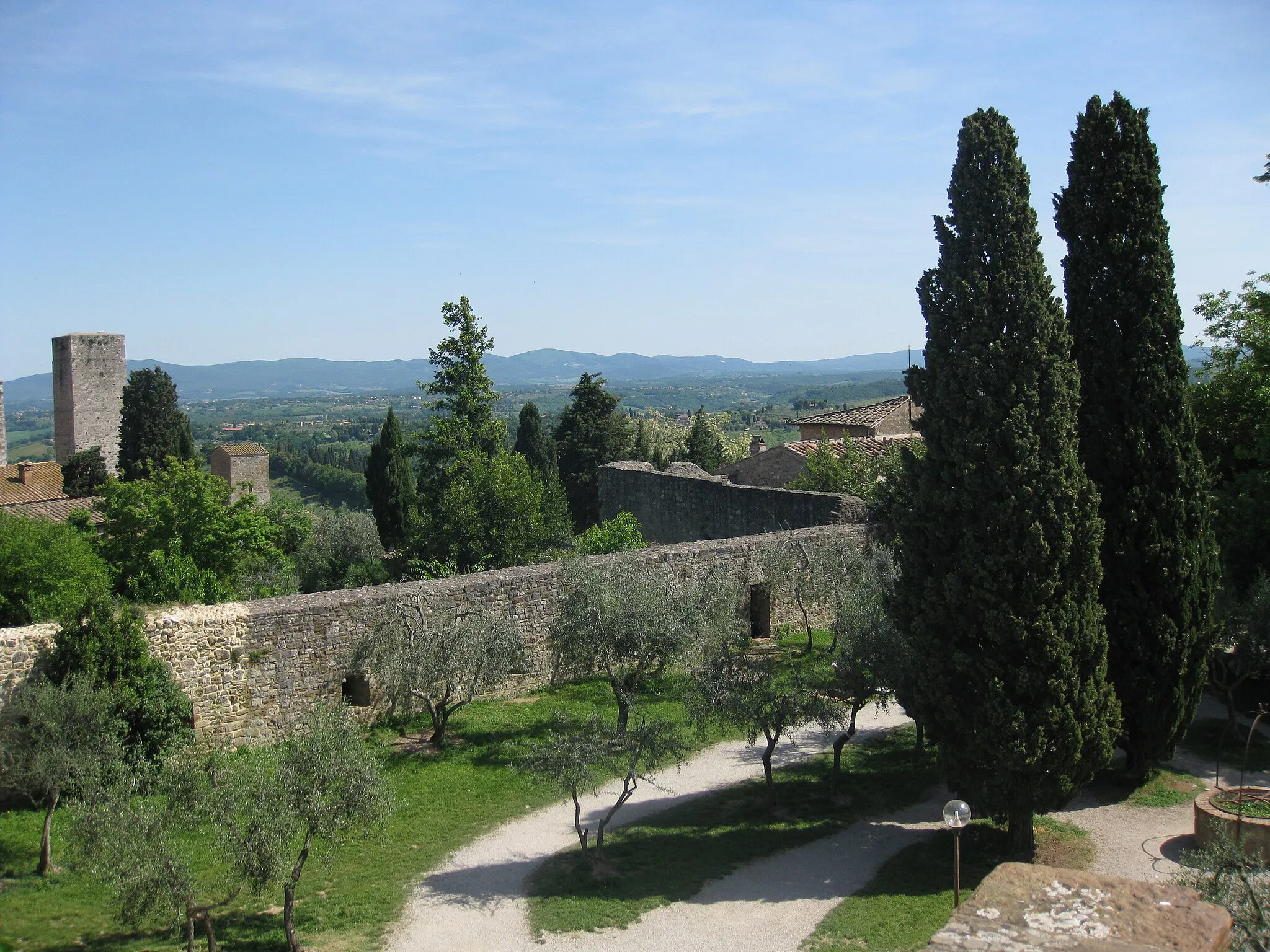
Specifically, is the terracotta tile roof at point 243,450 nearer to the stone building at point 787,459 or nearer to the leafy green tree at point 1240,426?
→ the stone building at point 787,459

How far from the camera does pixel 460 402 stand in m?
35.1

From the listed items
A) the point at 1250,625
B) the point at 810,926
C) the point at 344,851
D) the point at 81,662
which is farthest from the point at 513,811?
the point at 1250,625

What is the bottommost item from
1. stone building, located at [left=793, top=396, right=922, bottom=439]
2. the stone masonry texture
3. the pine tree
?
the stone masonry texture

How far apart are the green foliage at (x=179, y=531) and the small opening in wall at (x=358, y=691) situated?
7617mm

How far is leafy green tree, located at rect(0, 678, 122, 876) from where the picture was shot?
1030 cm

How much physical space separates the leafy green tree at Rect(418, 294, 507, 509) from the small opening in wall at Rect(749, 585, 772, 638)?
1598 cm

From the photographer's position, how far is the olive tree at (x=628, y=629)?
42.4ft

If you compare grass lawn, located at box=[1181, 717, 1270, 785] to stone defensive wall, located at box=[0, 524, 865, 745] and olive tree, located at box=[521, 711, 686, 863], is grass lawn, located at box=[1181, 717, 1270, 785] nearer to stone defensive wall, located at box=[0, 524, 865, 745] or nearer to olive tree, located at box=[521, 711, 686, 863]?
olive tree, located at box=[521, 711, 686, 863]

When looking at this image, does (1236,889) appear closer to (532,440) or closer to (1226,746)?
(1226,746)

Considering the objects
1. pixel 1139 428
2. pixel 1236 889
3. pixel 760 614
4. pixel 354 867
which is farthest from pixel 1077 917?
pixel 760 614

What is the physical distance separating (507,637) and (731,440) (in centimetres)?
4169

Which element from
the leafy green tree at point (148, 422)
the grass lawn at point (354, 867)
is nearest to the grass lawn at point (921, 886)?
the grass lawn at point (354, 867)

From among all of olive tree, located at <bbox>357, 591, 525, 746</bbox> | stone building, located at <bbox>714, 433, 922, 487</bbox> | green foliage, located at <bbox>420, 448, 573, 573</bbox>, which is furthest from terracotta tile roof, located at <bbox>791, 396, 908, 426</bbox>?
olive tree, located at <bbox>357, 591, 525, 746</bbox>

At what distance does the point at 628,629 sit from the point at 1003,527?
16.0 feet
